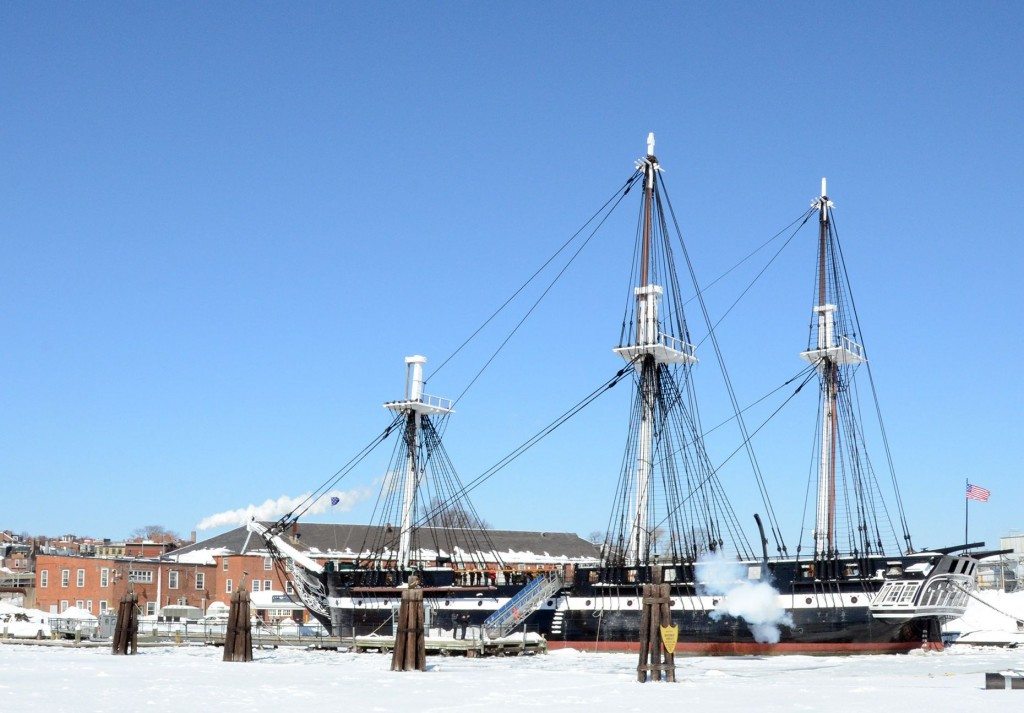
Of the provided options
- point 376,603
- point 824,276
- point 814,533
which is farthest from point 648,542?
point 824,276

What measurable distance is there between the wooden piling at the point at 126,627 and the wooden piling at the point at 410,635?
13.1 metres

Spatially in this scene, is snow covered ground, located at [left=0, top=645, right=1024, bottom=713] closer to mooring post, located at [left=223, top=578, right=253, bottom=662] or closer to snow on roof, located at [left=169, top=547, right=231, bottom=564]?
mooring post, located at [left=223, top=578, right=253, bottom=662]

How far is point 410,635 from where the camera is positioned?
111 feet

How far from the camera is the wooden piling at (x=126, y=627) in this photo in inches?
1676

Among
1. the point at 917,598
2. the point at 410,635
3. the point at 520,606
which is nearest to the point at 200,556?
the point at 520,606

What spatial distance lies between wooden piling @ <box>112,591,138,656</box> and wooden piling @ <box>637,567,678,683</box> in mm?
20050

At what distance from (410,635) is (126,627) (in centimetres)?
1416

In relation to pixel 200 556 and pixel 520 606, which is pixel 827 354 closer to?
pixel 520 606

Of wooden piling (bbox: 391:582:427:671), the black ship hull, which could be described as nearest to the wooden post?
wooden piling (bbox: 391:582:427:671)

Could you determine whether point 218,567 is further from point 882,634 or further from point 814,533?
point 882,634

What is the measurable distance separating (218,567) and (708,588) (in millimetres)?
46024

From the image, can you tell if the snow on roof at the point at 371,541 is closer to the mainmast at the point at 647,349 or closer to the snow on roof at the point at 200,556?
the snow on roof at the point at 200,556

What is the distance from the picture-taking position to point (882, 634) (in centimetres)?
4762

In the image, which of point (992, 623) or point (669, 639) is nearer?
point (669, 639)
